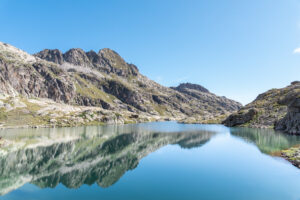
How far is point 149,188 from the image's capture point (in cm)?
2914

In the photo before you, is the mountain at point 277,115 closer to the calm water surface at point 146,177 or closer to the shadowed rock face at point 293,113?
the shadowed rock face at point 293,113

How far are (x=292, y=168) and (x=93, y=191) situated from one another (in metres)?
37.5

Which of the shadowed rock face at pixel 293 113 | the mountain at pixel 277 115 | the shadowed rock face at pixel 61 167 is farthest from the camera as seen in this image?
the mountain at pixel 277 115

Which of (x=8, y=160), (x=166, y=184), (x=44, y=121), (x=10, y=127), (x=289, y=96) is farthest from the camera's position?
(x=44, y=121)

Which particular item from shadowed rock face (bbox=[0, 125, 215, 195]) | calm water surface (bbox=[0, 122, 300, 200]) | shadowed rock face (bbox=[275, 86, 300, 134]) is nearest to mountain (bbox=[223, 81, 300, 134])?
shadowed rock face (bbox=[275, 86, 300, 134])

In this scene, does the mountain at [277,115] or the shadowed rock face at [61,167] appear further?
the mountain at [277,115]

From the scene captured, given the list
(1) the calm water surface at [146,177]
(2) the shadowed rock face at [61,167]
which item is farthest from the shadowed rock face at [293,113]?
(2) the shadowed rock face at [61,167]

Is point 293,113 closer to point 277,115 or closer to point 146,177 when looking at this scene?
point 277,115

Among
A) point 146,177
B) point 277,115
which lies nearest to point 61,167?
point 146,177

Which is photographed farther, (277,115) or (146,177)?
(277,115)

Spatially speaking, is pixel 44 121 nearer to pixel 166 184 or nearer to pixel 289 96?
pixel 166 184

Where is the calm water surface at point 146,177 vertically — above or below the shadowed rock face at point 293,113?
below

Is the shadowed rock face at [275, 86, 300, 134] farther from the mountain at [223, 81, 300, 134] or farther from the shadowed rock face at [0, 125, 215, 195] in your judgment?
the shadowed rock face at [0, 125, 215, 195]

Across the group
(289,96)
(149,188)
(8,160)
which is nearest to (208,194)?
(149,188)
